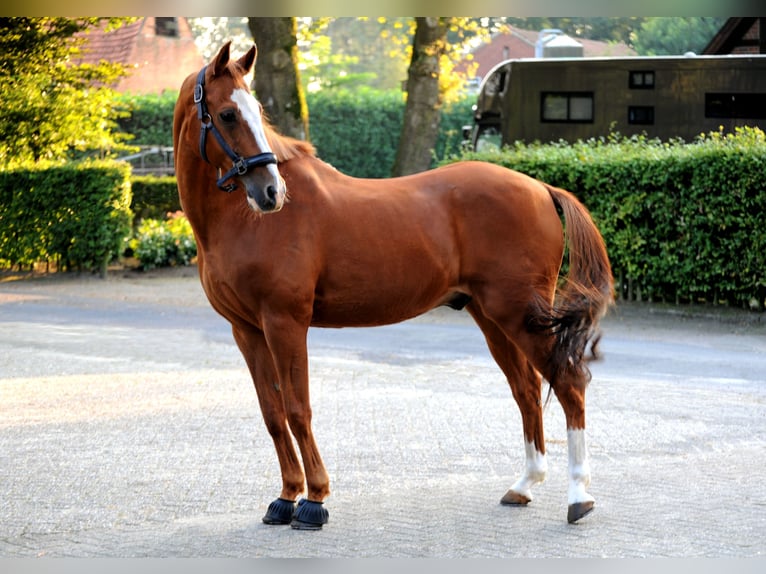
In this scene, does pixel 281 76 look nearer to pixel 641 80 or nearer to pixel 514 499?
pixel 641 80

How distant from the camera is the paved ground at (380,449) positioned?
5230 millimetres

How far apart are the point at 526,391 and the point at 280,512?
1.52 meters

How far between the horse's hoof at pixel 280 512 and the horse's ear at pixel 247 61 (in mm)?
2188

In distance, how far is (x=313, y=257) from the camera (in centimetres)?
530

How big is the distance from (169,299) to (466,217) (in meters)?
12.1

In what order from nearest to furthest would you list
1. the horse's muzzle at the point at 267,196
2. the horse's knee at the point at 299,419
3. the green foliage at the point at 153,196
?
the horse's muzzle at the point at 267,196 → the horse's knee at the point at 299,419 → the green foliage at the point at 153,196

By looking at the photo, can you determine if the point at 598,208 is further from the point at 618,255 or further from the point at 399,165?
the point at 399,165

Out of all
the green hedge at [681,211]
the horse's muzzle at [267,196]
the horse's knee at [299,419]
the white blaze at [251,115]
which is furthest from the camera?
the green hedge at [681,211]

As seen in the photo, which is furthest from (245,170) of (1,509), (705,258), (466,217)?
(705,258)

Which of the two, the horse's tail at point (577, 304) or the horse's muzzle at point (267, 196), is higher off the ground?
the horse's muzzle at point (267, 196)

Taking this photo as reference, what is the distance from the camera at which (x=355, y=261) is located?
539 cm

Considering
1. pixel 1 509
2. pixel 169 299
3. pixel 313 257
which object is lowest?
pixel 169 299

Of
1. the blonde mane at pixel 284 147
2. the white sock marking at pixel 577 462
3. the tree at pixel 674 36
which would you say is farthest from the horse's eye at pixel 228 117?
the tree at pixel 674 36

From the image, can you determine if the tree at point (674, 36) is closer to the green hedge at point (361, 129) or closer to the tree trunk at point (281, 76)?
the green hedge at point (361, 129)
